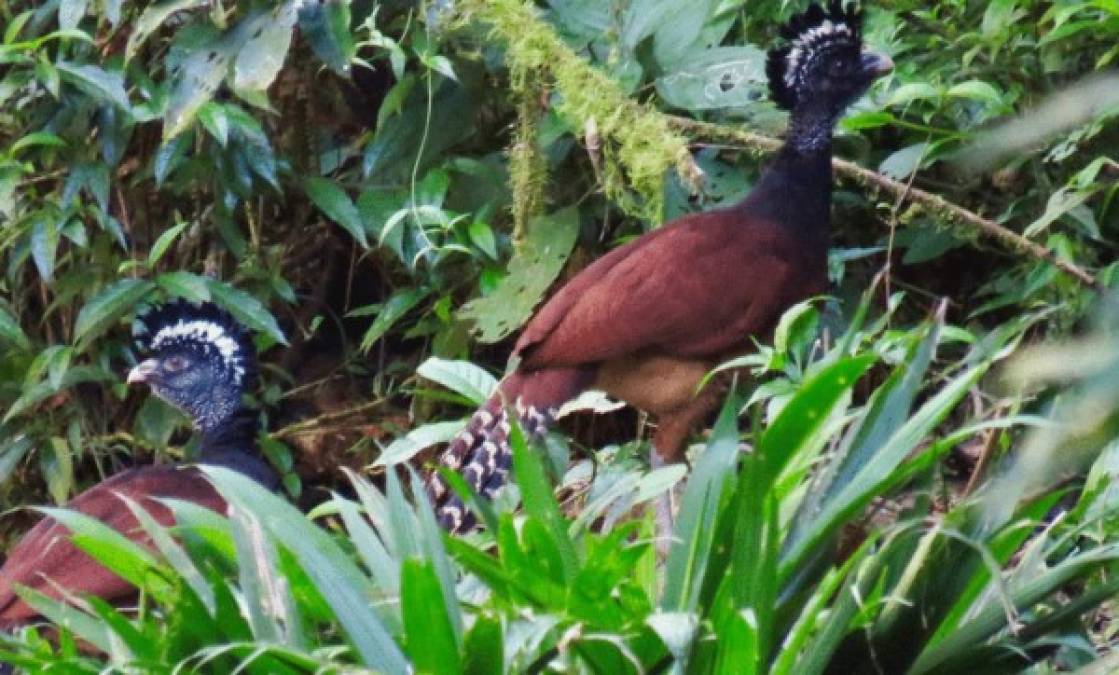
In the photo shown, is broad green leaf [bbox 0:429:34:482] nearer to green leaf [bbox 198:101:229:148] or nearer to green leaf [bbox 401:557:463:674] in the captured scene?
green leaf [bbox 198:101:229:148]

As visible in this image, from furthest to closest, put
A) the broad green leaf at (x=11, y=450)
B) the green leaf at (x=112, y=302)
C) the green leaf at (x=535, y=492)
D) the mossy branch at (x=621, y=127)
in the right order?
the broad green leaf at (x=11, y=450) < the green leaf at (x=112, y=302) < the mossy branch at (x=621, y=127) < the green leaf at (x=535, y=492)

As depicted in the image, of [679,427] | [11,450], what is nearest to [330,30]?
[679,427]

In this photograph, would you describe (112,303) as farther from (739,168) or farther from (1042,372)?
(1042,372)

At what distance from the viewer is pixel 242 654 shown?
3201 millimetres

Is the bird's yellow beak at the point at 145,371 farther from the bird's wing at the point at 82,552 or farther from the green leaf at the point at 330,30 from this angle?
the green leaf at the point at 330,30

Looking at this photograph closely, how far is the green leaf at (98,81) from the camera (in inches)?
238

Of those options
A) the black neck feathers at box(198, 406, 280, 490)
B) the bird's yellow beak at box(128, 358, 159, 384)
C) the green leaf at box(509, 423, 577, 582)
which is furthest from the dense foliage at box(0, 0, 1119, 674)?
the black neck feathers at box(198, 406, 280, 490)

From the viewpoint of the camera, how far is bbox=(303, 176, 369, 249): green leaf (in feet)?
20.8

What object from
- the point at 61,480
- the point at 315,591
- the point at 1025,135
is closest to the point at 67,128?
the point at 61,480

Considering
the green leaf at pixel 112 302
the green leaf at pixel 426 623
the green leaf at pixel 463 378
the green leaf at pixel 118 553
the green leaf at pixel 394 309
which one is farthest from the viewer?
the green leaf at pixel 394 309

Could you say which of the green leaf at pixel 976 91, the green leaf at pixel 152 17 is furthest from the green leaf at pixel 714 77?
the green leaf at pixel 152 17

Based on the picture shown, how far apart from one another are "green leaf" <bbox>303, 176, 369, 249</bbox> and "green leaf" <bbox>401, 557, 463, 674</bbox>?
3279mm

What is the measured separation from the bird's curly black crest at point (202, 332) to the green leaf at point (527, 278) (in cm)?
79

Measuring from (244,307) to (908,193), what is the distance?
2.19 metres
